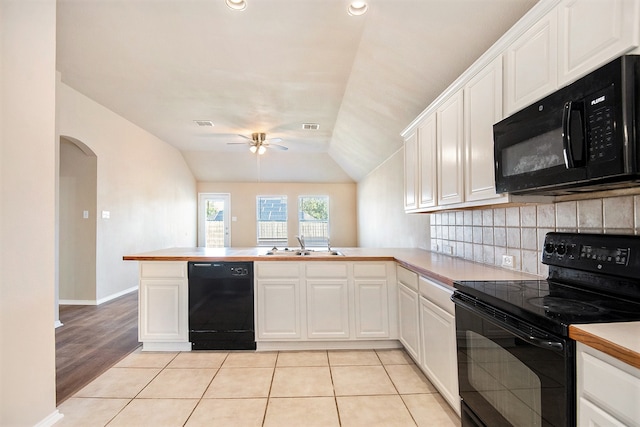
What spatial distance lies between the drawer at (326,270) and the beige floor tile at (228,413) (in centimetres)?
109

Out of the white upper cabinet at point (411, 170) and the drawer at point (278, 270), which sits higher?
the white upper cabinet at point (411, 170)

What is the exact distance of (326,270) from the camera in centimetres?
289

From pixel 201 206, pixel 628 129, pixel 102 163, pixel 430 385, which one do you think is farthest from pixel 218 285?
pixel 201 206

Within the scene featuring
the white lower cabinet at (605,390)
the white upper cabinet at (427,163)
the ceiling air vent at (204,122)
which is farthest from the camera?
the ceiling air vent at (204,122)

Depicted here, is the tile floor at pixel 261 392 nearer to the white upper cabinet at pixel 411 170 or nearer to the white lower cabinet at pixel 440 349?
the white lower cabinet at pixel 440 349

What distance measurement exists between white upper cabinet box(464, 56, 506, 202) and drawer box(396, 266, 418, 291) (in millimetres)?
743

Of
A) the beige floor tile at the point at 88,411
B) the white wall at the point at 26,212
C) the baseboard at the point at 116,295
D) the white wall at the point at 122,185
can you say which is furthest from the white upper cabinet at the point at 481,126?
the baseboard at the point at 116,295

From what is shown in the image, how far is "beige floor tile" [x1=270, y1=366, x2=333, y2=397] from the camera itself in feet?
7.22

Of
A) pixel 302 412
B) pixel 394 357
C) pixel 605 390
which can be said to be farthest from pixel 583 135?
pixel 394 357

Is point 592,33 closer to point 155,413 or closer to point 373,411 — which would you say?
point 373,411

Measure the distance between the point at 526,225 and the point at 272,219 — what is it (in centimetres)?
760

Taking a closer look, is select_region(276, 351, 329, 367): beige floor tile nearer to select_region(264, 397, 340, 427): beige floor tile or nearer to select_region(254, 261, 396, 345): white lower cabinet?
select_region(254, 261, 396, 345): white lower cabinet

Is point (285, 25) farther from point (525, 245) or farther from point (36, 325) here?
point (36, 325)

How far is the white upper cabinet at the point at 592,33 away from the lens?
1035 mm
